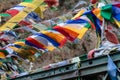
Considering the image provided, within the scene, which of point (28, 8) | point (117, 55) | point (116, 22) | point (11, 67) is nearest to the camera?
point (117, 55)

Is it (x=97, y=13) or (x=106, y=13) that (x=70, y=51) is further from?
(x=106, y=13)

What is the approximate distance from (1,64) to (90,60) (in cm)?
514

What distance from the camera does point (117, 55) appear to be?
8023 mm

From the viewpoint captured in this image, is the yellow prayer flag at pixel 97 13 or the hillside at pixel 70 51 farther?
the hillside at pixel 70 51

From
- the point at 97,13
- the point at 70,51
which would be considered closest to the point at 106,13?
the point at 97,13

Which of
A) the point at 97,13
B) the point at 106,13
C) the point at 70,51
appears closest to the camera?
the point at 106,13

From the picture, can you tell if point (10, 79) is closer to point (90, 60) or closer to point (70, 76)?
point (70, 76)

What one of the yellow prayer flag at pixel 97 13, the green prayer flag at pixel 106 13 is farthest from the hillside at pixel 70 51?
the green prayer flag at pixel 106 13

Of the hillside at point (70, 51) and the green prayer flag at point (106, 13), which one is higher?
the hillside at point (70, 51)

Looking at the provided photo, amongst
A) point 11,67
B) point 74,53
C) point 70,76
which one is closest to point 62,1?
point 74,53

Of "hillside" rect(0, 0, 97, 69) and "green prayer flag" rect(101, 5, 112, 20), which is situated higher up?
"hillside" rect(0, 0, 97, 69)

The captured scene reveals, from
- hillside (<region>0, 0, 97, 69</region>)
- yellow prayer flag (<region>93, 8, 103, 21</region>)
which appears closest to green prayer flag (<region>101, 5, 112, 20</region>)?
yellow prayer flag (<region>93, 8, 103, 21</region>)

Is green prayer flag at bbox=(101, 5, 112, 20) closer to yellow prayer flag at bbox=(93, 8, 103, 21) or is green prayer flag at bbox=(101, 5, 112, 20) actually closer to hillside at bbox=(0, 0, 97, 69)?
yellow prayer flag at bbox=(93, 8, 103, 21)

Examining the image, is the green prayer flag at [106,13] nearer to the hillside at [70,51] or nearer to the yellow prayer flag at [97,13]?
the yellow prayer flag at [97,13]
